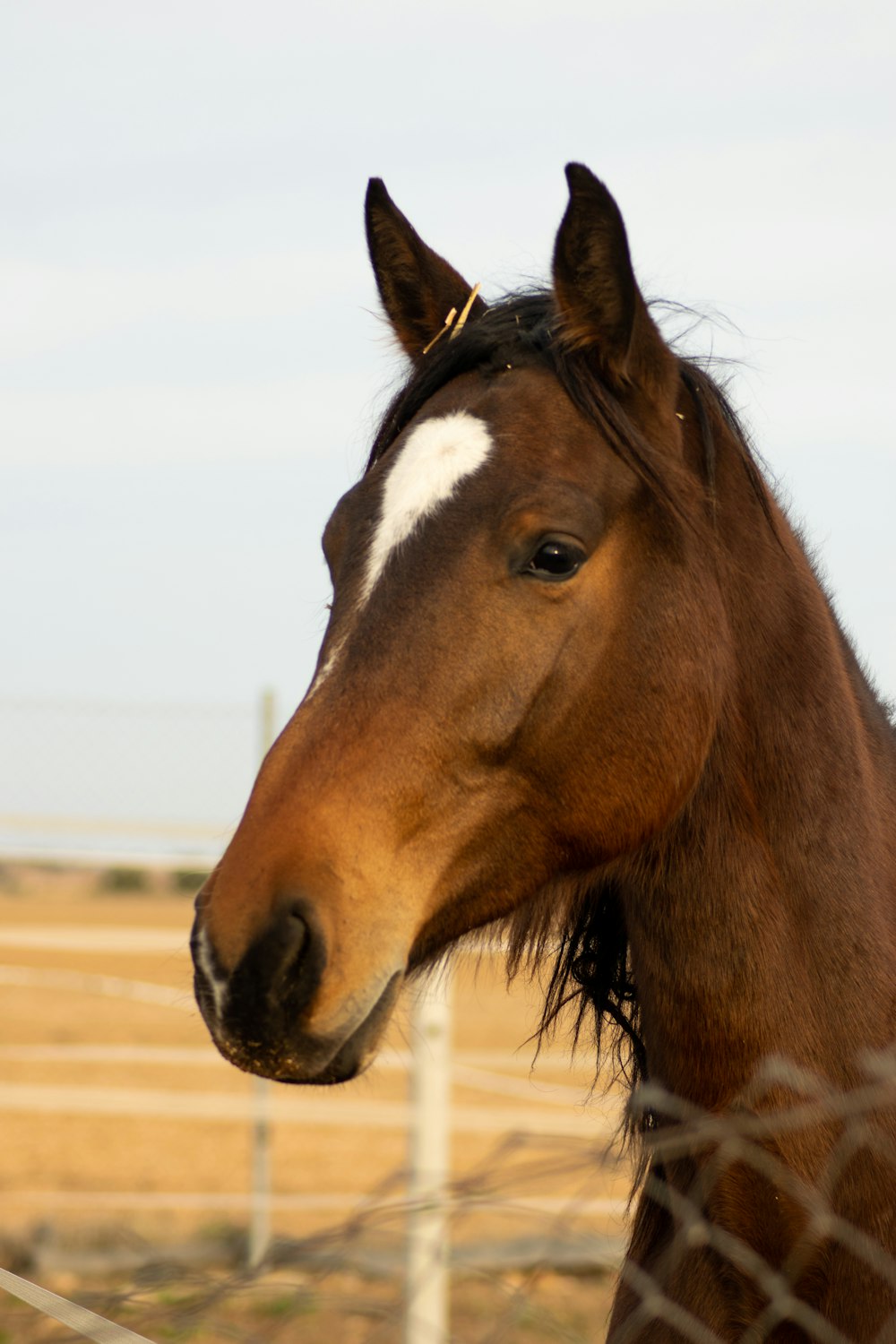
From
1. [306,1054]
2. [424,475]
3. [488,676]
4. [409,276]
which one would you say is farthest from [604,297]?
[306,1054]

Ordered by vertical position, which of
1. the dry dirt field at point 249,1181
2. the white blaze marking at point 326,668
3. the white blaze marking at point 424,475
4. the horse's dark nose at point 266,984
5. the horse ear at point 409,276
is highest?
the horse ear at point 409,276

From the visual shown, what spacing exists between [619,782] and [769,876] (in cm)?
30

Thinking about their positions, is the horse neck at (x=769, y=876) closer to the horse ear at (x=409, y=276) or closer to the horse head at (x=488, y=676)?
the horse head at (x=488, y=676)

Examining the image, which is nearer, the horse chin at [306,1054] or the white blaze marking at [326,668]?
the horse chin at [306,1054]

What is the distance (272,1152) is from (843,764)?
9.04 m

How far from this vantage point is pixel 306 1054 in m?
1.68

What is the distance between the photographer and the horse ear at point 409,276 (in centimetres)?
254

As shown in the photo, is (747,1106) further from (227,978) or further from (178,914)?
(178,914)

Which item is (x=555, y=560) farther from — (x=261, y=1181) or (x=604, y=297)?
(x=261, y=1181)

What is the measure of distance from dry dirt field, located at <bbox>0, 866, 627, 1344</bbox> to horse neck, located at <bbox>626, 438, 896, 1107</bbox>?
31cm

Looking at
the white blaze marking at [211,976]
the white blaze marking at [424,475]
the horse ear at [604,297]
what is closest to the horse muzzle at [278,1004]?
the white blaze marking at [211,976]

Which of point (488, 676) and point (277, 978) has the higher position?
point (488, 676)

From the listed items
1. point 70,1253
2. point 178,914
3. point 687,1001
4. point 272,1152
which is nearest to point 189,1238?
point 70,1253

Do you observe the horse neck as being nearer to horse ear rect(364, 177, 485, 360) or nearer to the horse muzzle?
the horse muzzle
